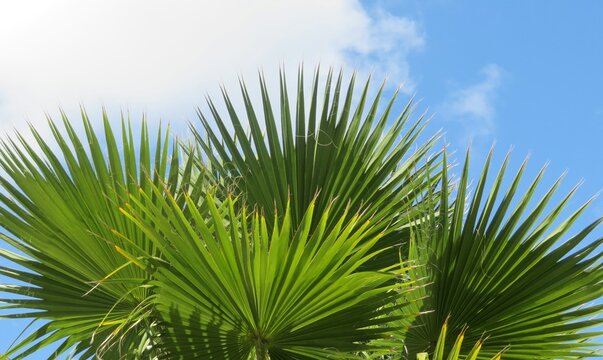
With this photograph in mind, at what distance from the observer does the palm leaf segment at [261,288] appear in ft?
9.14

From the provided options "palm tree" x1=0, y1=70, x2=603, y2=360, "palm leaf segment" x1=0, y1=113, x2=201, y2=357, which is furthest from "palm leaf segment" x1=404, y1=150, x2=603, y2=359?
"palm leaf segment" x1=0, y1=113, x2=201, y2=357

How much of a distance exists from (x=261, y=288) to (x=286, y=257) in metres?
0.13

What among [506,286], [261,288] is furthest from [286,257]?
[506,286]

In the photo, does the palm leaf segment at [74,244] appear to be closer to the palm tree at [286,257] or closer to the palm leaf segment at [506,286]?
the palm tree at [286,257]

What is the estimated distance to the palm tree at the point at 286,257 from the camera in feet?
9.31

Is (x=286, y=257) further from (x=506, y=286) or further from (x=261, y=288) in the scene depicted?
(x=506, y=286)

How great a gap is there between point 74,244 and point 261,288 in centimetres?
94

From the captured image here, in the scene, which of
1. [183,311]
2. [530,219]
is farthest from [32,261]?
[530,219]

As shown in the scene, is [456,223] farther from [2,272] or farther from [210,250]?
[2,272]

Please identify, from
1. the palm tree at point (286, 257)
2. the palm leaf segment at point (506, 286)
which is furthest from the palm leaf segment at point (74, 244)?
the palm leaf segment at point (506, 286)

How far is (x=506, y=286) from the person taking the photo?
3.43m

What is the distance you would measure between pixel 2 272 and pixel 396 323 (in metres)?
1.57

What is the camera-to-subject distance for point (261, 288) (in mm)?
2822

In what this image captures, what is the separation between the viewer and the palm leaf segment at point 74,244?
132 inches
